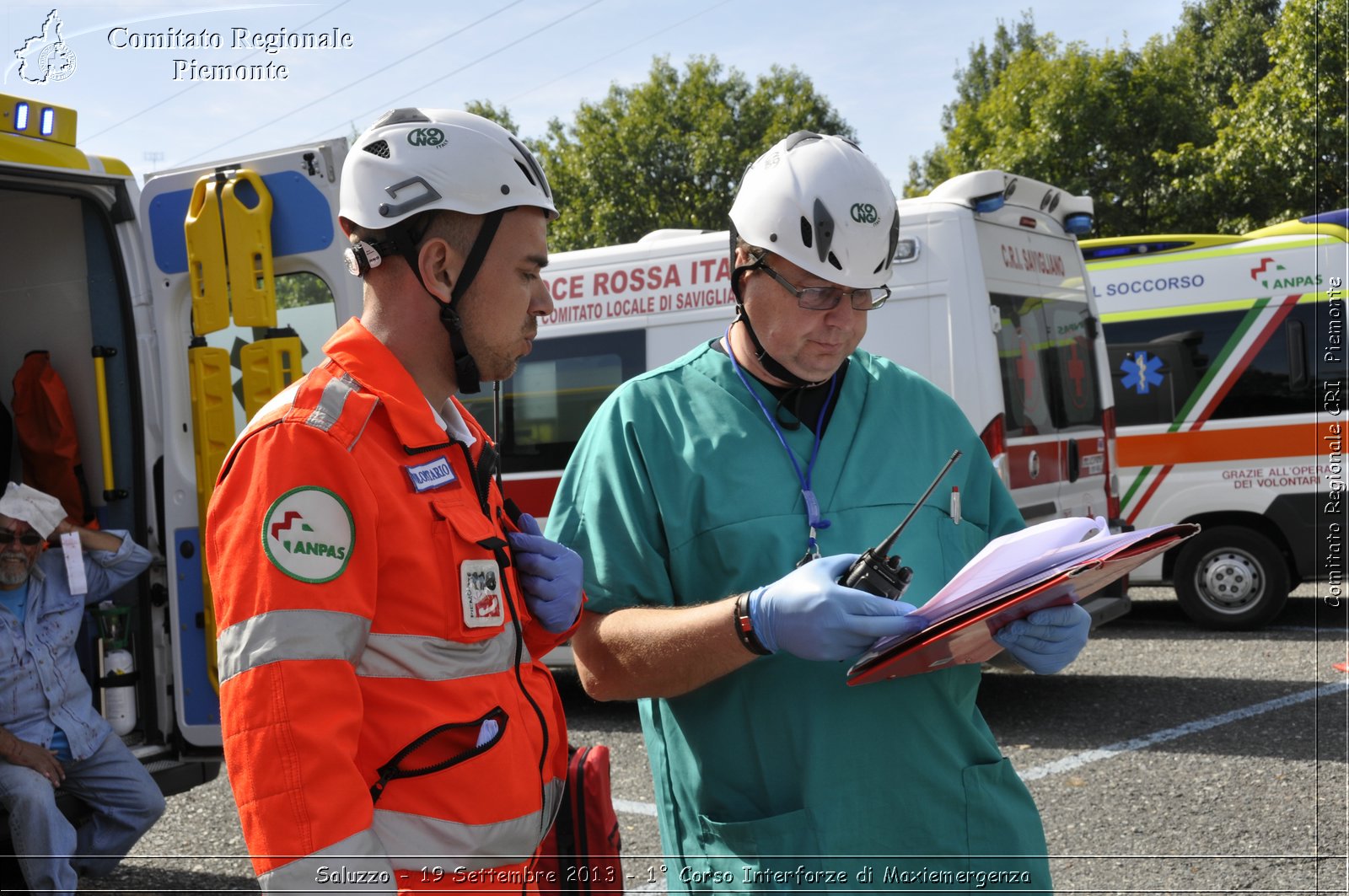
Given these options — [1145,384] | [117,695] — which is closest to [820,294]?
[117,695]

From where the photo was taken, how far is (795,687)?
1.95 meters

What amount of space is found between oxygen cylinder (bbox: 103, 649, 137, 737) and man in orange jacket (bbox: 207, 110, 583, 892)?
371 cm

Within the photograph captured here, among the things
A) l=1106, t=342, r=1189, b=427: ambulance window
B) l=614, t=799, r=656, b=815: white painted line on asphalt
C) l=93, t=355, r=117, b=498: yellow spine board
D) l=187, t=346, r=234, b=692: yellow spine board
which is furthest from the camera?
l=1106, t=342, r=1189, b=427: ambulance window

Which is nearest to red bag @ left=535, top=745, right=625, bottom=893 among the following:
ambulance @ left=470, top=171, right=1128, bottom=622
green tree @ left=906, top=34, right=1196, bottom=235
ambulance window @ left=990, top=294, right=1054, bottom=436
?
ambulance @ left=470, top=171, right=1128, bottom=622

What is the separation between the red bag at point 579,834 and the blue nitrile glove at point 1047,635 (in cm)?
66

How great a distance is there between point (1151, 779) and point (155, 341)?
489 cm

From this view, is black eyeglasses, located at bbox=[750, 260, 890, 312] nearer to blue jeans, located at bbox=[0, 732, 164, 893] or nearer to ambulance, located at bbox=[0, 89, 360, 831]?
ambulance, located at bbox=[0, 89, 360, 831]

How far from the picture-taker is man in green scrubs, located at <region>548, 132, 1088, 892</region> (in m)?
1.89

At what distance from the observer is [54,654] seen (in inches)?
188

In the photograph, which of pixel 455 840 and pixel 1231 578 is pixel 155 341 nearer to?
pixel 455 840

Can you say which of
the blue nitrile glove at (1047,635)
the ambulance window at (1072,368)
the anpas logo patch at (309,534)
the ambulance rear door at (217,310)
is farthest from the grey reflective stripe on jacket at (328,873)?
the ambulance window at (1072,368)

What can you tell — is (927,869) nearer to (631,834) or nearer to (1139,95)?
(631,834)

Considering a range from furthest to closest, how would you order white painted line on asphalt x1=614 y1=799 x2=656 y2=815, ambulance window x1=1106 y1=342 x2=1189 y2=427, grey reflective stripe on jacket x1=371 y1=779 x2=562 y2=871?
ambulance window x1=1106 y1=342 x2=1189 y2=427, white painted line on asphalt x1=614 y1=799 x2=656 y2=815, grey reflective stripe on jacket x1=371 y1=779 x2=562 y2=871

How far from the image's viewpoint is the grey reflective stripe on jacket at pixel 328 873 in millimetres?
→ 1447
